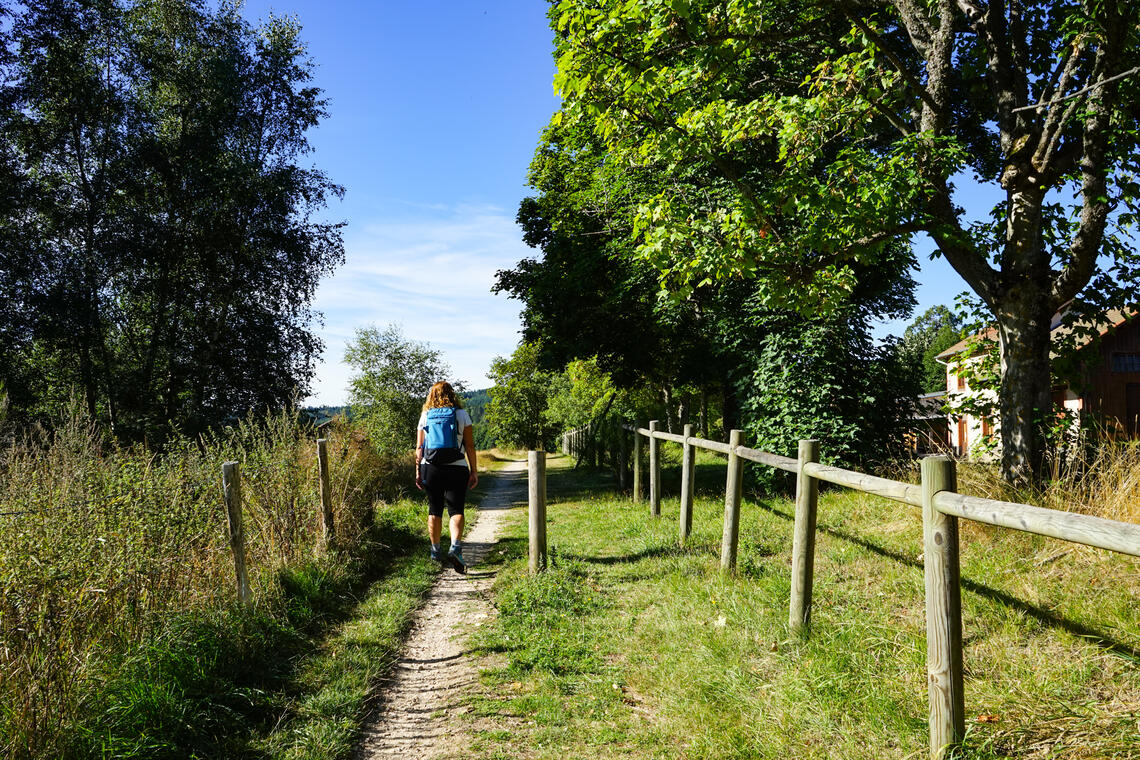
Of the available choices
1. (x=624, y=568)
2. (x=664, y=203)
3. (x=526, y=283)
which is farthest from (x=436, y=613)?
(x=526, y=283)

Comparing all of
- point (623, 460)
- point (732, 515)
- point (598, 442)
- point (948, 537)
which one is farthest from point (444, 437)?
point (598, 442)

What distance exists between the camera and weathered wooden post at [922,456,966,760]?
297 centimetres

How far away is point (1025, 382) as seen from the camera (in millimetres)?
7004

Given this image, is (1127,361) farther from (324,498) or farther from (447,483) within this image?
(324,498)

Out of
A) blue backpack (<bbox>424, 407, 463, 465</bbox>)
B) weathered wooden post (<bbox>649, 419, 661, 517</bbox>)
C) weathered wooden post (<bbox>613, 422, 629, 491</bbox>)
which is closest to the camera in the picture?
blue backpack (<bbox>424, 407, 463, 465</bbox>)

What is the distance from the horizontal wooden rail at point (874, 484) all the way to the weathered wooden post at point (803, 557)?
13 cm

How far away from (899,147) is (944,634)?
5.67 meters

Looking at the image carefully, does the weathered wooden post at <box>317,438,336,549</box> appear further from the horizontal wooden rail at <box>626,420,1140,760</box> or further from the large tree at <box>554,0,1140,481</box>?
the horizontal wooden rail at <box>626,420,1140,760</box>

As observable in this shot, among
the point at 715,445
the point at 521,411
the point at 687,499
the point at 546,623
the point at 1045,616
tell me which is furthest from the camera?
the point at 521,411

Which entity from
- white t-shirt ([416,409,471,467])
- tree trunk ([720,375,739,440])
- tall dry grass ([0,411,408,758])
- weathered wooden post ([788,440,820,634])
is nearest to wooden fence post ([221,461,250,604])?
tall dry grass ([0,411,408,758])

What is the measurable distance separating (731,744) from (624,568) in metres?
3.82

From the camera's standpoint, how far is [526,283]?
18.2 meters

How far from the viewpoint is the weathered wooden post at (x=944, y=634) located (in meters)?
2.97

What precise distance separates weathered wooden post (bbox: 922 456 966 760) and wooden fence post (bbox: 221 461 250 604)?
4.83 m
